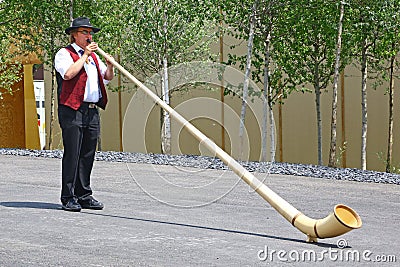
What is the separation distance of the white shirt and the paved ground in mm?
1237

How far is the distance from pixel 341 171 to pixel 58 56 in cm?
707

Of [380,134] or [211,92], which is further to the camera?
[211,92]

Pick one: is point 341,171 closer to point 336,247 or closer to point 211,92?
point 336,247

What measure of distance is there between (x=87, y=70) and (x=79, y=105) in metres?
0.38

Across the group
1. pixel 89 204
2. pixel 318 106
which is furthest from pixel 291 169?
pixel 89 204

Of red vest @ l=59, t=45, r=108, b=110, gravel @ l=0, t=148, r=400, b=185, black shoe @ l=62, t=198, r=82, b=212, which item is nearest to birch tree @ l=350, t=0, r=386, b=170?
gravel @ l=0, t=148, r=400, b=185

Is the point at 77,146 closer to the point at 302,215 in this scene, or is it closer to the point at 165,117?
the point at 302,215

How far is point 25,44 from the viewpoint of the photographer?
2456cm

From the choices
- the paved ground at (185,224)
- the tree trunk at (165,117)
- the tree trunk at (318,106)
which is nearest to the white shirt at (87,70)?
the paved ground at (185,224)

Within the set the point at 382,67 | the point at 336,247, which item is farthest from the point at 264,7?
the point at 336,247

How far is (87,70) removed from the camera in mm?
9117

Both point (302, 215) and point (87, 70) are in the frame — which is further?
point (87, 70)

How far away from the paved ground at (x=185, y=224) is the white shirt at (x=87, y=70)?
1237 mm

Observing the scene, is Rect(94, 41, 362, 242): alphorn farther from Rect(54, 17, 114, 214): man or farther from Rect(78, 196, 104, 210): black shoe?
Rect(78, 196, 104, 210): black shoe
